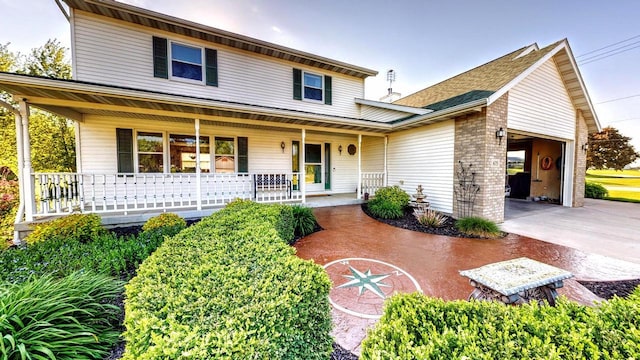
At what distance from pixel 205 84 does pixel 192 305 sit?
8.33 meters

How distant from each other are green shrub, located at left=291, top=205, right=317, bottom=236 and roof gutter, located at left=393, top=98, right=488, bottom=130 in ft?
16.6

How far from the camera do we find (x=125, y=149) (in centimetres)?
719

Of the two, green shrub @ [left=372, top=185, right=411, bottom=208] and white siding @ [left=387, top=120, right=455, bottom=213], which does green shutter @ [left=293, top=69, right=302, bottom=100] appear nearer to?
white siding @ [left=387, top=120, right=455, bottom=213]

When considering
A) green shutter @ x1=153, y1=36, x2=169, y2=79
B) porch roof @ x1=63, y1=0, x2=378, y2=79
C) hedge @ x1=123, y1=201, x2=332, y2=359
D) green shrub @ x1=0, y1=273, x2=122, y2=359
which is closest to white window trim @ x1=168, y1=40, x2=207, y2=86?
green shutter @ x1=153, y1=36, x2=169, y2=79

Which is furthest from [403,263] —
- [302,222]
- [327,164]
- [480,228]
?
[327,164]

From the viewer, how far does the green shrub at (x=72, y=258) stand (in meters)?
2.94

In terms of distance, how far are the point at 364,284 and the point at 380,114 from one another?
8405 millimetres

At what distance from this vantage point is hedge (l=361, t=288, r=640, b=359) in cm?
121

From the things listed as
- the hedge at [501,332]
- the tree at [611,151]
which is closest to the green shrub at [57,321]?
the hedge at [501,332]

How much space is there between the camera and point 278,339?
4.68 ft

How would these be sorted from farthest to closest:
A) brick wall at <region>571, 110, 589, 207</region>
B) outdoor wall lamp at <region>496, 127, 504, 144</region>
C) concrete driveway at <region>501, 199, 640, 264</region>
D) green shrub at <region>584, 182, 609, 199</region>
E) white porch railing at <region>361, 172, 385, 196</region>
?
1. green shrub at <region>584, 182, 609, 199</region>
2. white porch railing at <region>361, 172, 385, 196</region>
3. brick wall at <region>571, 110, 589, 207</region>
4. outdoor wall lamp at <region>496, 127, 504, 144</region>
5. concrete driveway at <region>501, 199, 640, 264</region>

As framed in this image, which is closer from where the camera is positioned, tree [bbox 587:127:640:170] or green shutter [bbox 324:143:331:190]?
green shutter [bbox 324:143:331:190]

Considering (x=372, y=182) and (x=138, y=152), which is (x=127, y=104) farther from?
(x=372, y=182)

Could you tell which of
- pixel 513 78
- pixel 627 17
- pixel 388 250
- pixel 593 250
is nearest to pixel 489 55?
pixel 627 17
